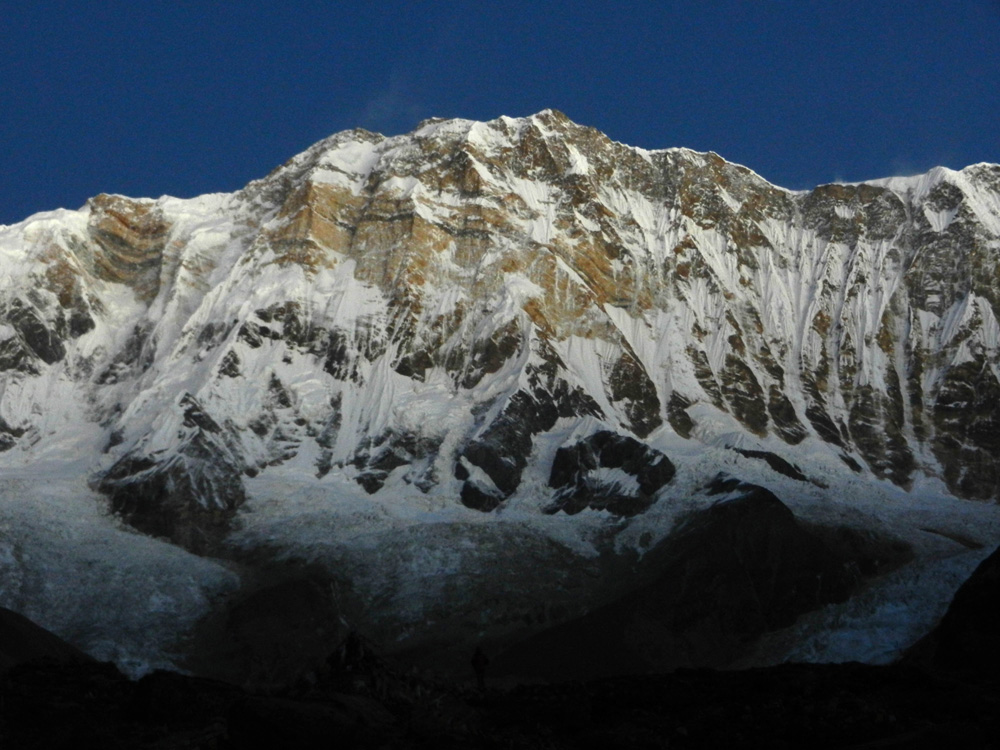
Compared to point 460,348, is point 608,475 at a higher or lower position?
lower

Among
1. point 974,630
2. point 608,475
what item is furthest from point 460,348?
point 974,630

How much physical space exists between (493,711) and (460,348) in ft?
374

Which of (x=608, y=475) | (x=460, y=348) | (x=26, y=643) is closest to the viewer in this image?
(x=26, y=643)

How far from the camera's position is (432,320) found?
174 metres

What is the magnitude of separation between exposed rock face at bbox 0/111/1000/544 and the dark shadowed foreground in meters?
77.7

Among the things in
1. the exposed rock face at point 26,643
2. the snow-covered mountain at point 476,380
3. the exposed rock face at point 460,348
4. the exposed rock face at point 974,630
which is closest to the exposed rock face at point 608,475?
the snow-covered mountain at point 476,380

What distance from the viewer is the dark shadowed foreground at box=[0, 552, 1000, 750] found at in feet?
161

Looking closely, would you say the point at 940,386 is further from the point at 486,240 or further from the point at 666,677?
the point at 666,677

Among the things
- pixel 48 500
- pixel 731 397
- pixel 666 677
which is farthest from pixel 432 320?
pixel 666 677

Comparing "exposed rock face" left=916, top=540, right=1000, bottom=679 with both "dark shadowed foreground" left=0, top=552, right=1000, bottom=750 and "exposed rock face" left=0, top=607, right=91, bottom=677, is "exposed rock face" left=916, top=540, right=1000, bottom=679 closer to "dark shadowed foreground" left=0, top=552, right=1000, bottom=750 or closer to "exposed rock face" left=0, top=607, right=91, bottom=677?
"dark shadowed foreground" left=0, top=552, right=1000, bottom=750

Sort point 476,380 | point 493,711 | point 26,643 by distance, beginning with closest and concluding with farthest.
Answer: point 493,711
point 26,643
point 476,380

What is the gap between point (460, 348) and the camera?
170m

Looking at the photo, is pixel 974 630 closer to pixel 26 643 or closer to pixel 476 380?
pixel 26 643

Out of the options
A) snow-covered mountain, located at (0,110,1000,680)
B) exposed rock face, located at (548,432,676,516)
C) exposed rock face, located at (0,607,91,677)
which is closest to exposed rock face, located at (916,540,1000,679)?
snow-covered mountain, located at (0,110,1000,680)
